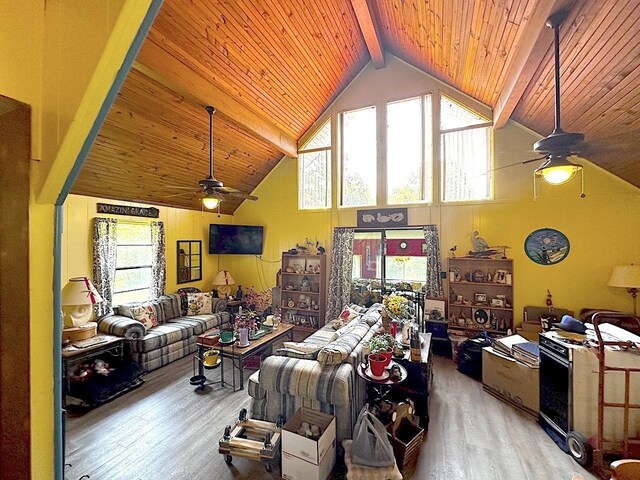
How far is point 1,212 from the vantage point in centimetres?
84

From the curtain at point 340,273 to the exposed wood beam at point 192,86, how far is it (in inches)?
90.3

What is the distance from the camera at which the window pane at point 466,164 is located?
479cm

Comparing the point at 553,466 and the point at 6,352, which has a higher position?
the point at 6,352

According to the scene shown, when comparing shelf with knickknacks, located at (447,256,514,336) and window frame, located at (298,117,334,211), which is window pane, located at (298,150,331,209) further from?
shelf with knickknacks, located at (447,256,514,336)

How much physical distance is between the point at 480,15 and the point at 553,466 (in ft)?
13.3

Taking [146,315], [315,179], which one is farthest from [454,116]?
[146,315]

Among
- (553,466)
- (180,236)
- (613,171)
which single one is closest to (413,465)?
(553,466)

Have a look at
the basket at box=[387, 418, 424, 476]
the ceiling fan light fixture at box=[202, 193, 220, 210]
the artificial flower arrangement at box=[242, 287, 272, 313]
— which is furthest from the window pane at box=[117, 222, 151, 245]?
the basket at box=[387, 418, 424, 476]

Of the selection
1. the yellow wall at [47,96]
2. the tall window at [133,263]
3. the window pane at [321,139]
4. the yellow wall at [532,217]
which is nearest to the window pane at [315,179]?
the window pane at [321,139]

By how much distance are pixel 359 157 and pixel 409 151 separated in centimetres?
96

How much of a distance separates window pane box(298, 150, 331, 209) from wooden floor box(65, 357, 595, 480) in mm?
3868

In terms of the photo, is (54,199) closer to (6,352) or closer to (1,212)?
(1,212)

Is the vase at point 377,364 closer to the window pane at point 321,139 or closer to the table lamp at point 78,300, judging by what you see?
the table lamp at point 78,300

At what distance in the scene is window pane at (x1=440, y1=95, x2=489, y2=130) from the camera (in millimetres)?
4895
